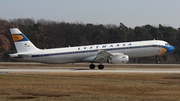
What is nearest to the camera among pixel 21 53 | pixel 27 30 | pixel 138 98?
pixel 138 98

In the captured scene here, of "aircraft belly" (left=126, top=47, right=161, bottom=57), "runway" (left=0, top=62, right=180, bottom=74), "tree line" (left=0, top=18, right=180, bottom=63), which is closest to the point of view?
"runway" (left=0, top=62, right=180, bottom=74)

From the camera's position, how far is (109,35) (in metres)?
109

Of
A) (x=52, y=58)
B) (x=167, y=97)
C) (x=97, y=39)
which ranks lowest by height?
(x=167, y=97)

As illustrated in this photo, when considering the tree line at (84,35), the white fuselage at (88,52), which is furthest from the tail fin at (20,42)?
the tree line at (84,35)

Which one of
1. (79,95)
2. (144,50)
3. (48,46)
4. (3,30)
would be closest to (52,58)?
(144,50)

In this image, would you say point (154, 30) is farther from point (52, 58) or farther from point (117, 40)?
point (52, 58)

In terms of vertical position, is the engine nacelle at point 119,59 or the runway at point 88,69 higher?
the engine nacelle at point 119,59

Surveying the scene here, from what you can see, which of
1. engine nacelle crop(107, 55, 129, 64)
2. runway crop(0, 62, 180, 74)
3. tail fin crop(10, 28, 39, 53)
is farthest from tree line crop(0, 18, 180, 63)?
engine nacelle crop(107, 55, 129, 64)

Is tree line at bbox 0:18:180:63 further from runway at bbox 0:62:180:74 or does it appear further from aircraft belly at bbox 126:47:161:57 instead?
aircraft belly at bbox 126:47:161:57

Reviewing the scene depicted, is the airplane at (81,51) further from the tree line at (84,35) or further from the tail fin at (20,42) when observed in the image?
the tree line at (84,35)

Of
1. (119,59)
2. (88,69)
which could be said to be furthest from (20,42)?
(119,59)

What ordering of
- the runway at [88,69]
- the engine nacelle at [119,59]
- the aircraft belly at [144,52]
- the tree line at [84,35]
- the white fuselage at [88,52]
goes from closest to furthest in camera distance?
the runway at [88,69], the engine nacelle at [119,59], the white fuselage at [88,52], the aircraft belly at [144,52], the tree line at [84,35]

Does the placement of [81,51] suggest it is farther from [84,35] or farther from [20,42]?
[84,35]

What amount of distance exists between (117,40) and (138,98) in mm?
85761
